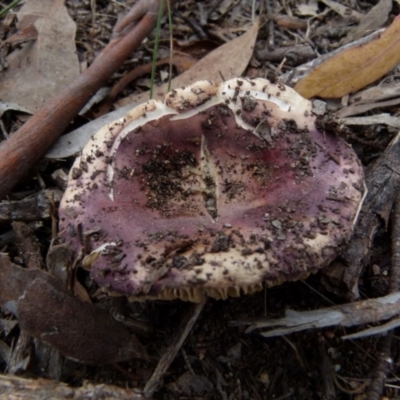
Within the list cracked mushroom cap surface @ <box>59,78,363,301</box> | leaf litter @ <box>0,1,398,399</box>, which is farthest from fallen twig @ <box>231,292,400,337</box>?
cracked mushroom cap surface @ <box>59,78,363,301</box>

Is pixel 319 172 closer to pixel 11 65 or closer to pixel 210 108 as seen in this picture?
pixel 210 108

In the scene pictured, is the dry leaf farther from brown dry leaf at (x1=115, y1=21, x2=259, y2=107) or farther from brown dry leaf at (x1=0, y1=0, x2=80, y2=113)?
brown dry leaf at (x1=0, y1=0, x2=80, y2=113)

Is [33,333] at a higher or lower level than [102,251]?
lower

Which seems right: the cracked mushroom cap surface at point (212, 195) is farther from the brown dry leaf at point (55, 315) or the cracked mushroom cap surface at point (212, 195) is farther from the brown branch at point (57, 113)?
the brown branch at point (57, 113)

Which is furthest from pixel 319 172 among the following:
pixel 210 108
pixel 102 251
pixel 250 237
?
pixel 102 251

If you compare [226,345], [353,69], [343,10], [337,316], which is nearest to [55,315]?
[226,345]
